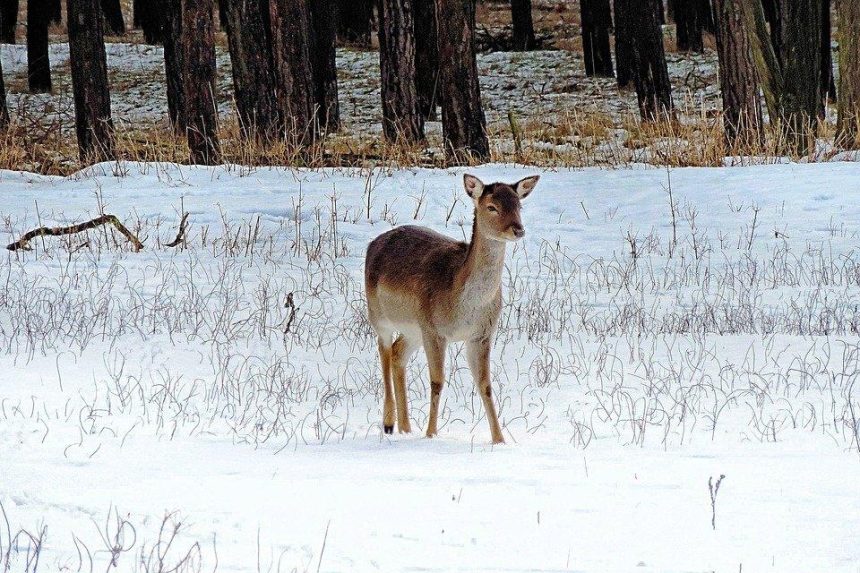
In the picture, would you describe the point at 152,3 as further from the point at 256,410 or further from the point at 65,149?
the point at 256,410

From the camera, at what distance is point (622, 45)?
28.9 metres

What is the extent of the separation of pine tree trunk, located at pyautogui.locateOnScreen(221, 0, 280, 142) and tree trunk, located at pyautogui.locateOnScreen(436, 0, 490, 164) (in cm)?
255

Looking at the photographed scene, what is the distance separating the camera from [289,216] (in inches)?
510

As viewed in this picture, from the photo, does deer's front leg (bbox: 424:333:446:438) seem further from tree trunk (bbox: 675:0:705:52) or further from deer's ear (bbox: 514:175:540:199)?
tree trunk (bbox: 675:0:705:52)

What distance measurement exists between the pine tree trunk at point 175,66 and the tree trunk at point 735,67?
23.9 feet

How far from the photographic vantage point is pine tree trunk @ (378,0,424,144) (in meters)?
17.3

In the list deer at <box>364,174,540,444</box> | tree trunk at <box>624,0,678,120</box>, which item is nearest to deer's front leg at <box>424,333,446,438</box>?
deer at <box>364,174,540,444</box>

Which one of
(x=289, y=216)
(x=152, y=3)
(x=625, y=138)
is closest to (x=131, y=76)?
(x=152, y=3)

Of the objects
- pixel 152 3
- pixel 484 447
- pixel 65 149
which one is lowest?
pixel 484 447

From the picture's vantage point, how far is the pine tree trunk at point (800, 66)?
1540cm

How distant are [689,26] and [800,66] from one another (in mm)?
20382

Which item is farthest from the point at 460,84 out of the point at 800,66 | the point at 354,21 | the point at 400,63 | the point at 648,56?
the point at 354,21

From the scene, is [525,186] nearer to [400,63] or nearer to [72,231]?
[72,231]

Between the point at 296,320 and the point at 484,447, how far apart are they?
364 cm
